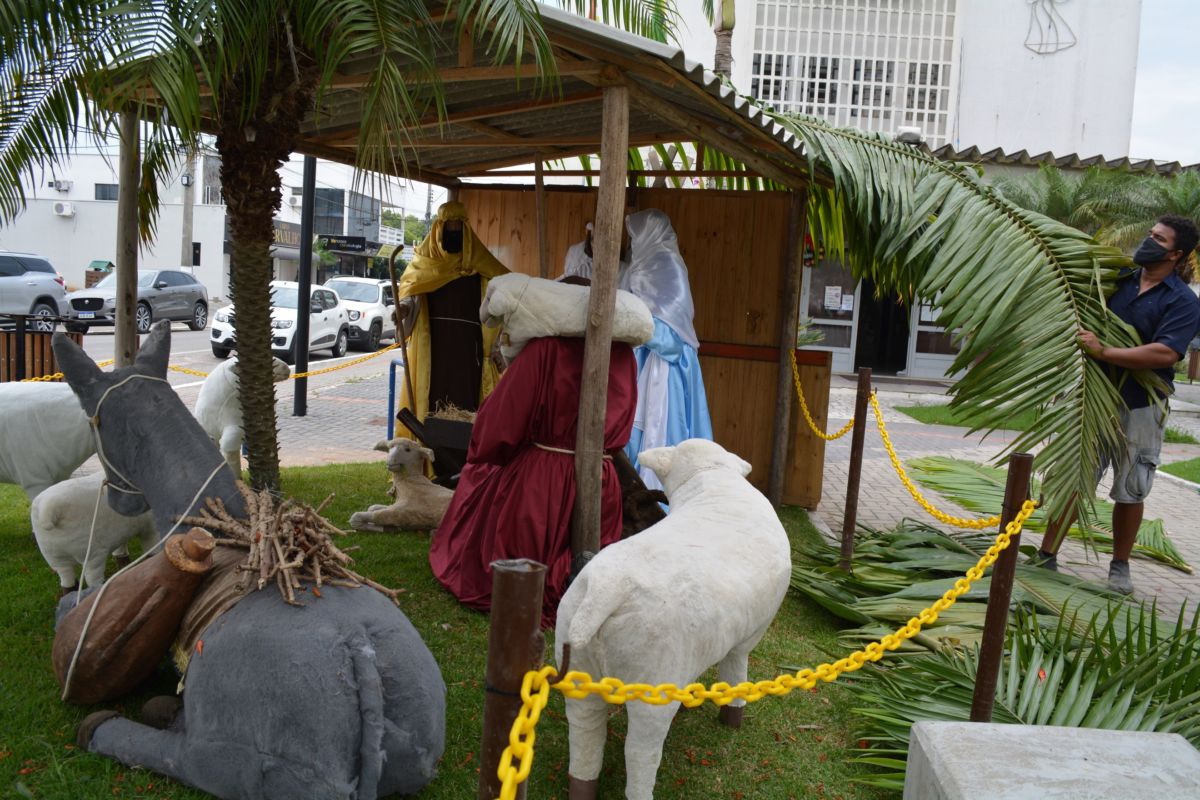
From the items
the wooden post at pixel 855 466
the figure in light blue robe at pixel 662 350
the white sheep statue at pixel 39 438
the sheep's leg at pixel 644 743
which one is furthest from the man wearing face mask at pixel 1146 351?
the white sheep statue at pixel 39 438

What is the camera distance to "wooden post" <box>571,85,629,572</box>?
4527 millimetres

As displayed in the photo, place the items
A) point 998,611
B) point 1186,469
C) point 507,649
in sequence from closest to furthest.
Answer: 1. point 507,649
2. point 998,611
3. point 1186,469

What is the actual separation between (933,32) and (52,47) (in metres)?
33.6

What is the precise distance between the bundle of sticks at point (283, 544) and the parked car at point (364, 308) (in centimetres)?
1839

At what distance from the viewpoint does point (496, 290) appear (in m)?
4.62

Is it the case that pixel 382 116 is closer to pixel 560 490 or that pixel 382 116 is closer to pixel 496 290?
pixel 496 290

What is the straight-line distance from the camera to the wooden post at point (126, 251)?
539cm

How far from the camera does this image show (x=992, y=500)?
8.08m

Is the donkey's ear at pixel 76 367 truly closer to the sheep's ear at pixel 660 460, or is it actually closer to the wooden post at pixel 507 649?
the sheep's ear at pixel 660 460

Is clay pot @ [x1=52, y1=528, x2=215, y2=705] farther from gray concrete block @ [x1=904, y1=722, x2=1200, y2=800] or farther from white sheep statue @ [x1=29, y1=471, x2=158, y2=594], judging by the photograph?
gray concrete block @ [x1=904, y1=722, x2=1200, y2=800]

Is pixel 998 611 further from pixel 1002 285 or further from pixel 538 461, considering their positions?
pixel 538 461

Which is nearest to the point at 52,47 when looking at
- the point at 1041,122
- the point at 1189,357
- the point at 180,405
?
the point at 180,405

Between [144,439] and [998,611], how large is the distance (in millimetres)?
3087

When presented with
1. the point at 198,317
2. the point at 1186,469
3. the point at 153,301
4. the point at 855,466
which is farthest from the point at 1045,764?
the point at 198,317
